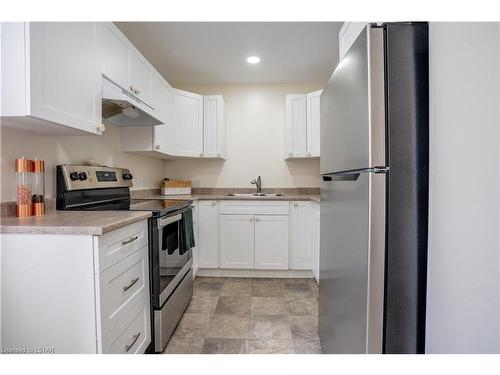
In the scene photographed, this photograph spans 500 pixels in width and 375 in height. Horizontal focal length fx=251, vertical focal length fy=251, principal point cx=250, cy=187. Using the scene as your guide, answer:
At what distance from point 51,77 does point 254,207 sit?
2045 mm

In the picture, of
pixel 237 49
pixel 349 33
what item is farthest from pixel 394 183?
pixel 237 49

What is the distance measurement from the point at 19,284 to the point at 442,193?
A: 158 cm

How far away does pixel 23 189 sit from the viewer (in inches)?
49.4

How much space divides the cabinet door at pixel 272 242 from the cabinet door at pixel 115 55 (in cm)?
179

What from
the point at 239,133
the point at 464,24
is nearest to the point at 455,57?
the point at 464,24

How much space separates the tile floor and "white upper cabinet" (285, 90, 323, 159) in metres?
1.47

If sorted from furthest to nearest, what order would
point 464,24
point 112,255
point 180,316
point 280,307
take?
point 280,307 → point 180,316 → point 112,255 → point 464,24

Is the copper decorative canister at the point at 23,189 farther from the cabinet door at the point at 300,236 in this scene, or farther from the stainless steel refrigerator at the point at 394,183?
the cabinet door at the point at 300,236

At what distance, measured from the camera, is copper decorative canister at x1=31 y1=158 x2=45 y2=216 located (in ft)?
4.32

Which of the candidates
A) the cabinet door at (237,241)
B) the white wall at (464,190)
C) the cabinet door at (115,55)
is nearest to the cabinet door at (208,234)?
the cabinet door at (237,241)

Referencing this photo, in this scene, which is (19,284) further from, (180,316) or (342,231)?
(342,231)

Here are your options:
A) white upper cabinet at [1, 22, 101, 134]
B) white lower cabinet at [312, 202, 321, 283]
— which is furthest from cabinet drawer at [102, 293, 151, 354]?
white lower cabinet at [312, 202, 321, 283]
